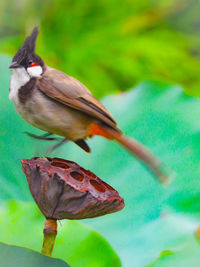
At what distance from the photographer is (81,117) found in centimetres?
66

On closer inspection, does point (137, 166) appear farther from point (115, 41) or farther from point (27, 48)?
point (115, 41)

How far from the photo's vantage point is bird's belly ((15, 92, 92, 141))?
61 cm

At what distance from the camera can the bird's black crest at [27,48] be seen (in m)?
0.56

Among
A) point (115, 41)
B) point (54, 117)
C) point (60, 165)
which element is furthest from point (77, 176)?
point (115, 41)

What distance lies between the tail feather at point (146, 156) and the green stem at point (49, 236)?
0.45 feet

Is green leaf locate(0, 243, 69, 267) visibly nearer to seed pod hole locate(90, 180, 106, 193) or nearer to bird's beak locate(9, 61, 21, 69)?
seed pod hole locate(90, 180, 106, 193)

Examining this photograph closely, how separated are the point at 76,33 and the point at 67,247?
86 cm

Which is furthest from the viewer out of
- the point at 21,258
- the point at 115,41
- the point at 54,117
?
the point at 115,41

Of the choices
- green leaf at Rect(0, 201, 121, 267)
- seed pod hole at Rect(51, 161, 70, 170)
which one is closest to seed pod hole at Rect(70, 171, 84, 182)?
seed pod hole at Rect(51, 161, 70, 170)

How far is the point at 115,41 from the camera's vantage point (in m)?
1.37

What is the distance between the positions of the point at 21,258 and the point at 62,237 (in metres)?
0.13

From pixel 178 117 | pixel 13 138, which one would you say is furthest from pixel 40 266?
pixel 178 117

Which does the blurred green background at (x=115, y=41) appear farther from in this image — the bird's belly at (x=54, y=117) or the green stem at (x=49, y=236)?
the green stem at (x=49, y=236)

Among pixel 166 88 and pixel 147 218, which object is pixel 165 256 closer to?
pixel 147 218
